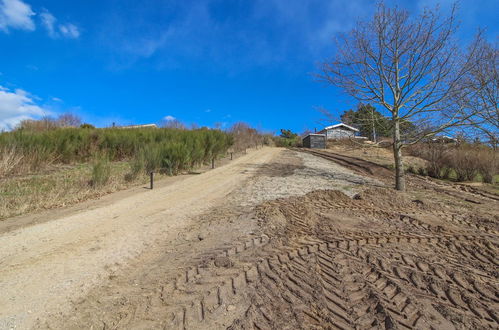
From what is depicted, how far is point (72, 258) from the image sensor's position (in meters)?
2.93

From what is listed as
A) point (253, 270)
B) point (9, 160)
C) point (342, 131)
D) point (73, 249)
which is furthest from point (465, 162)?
point (9, 160)

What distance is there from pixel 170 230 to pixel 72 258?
53.2 inches

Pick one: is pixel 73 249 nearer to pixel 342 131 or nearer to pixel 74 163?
pixel 74 163

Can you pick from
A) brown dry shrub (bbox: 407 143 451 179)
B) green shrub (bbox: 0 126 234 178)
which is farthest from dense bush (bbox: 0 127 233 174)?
brown dry shrub (bbox: 407 143 451 179)

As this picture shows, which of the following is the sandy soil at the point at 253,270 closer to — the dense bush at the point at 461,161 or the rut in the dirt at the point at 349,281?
the rut in the dirt at the point at 349,281

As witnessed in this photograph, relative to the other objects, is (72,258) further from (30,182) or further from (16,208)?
(30,182)

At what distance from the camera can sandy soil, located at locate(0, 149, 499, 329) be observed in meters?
1.96

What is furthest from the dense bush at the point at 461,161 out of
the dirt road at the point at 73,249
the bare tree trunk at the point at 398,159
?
the dirt road at the point at 73,249

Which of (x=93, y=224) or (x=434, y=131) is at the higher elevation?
(x=434, y=131)

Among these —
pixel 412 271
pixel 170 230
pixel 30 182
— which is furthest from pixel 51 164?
pixel 412 271

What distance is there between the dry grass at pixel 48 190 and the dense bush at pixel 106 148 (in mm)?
1489

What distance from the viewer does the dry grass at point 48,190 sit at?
16.1 ft

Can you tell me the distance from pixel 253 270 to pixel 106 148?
1249cm

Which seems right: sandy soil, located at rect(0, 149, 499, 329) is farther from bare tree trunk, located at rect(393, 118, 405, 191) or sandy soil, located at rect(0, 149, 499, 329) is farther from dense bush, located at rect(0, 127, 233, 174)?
dense bush, located at rect(0, 127, 233, 174)
